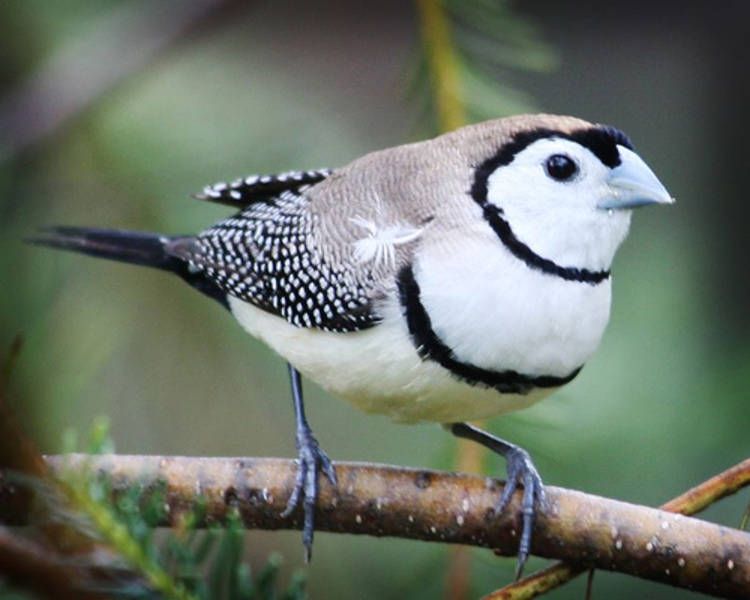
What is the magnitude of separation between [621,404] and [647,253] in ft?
2.36

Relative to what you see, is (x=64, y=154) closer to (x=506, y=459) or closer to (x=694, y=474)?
(x=506, y=459)

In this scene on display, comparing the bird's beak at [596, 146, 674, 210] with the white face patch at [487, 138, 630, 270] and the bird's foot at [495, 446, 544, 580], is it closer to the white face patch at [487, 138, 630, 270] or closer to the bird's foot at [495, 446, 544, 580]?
the white face patch at [487, 138, 630, 270]

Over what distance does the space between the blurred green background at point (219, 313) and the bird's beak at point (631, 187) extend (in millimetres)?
198

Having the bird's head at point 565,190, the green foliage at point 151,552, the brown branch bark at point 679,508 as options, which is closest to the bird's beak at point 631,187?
the bird's head at point 565,190

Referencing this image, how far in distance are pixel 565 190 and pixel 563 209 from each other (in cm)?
3

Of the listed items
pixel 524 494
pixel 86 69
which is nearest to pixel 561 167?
pixel 524 494

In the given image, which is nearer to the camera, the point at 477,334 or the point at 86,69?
the point at 477,334

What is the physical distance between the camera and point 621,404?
236 centimetres

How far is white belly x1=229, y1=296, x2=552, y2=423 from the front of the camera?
1798 mm

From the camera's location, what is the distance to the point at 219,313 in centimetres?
211

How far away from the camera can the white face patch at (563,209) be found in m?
1.88

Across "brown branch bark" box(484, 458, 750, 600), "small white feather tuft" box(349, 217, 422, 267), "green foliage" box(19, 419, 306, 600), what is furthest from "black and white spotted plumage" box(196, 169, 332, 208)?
"green foliage" box(19, 419, 306, 600)

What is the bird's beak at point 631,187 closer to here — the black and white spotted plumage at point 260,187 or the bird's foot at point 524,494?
the bird's foot at point 524,494

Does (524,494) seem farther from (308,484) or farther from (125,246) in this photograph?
(125,246)
